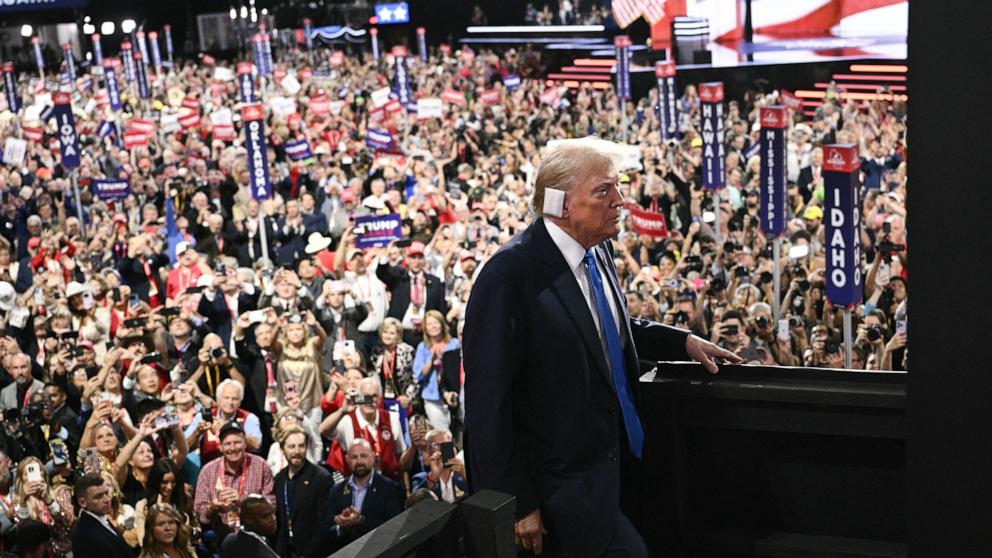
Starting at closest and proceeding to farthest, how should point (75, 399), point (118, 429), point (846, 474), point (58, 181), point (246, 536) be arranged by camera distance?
1. point (246, 536)
2. point (846, 474)
3. point (118, 429)
4. point (75, 399)
5. point (58, 181)

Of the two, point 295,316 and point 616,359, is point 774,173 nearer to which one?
point 295,316

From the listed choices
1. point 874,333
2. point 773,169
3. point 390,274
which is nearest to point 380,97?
point 390,274

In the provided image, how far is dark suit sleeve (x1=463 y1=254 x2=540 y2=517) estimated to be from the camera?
2.51m

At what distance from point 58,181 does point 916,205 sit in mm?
16320

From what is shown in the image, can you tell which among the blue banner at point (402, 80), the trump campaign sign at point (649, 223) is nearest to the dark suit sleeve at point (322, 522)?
the trump campaign sign at point (649, 223)

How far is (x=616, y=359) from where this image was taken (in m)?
2.70

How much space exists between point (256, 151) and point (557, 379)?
10.3 meters

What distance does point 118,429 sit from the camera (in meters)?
6.75

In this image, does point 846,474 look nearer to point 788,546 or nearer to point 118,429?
point 788,546

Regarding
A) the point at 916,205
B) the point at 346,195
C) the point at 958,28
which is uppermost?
the point at 958,28

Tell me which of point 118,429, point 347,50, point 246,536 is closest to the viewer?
point 246,536

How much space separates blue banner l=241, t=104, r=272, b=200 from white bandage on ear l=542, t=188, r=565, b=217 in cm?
994

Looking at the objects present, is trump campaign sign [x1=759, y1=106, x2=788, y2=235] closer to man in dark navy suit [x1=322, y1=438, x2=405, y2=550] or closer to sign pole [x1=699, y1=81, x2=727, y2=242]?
sign pole [x1=699, y1=81, x2=727, y2=242]

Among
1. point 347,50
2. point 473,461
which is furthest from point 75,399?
point 347,50
